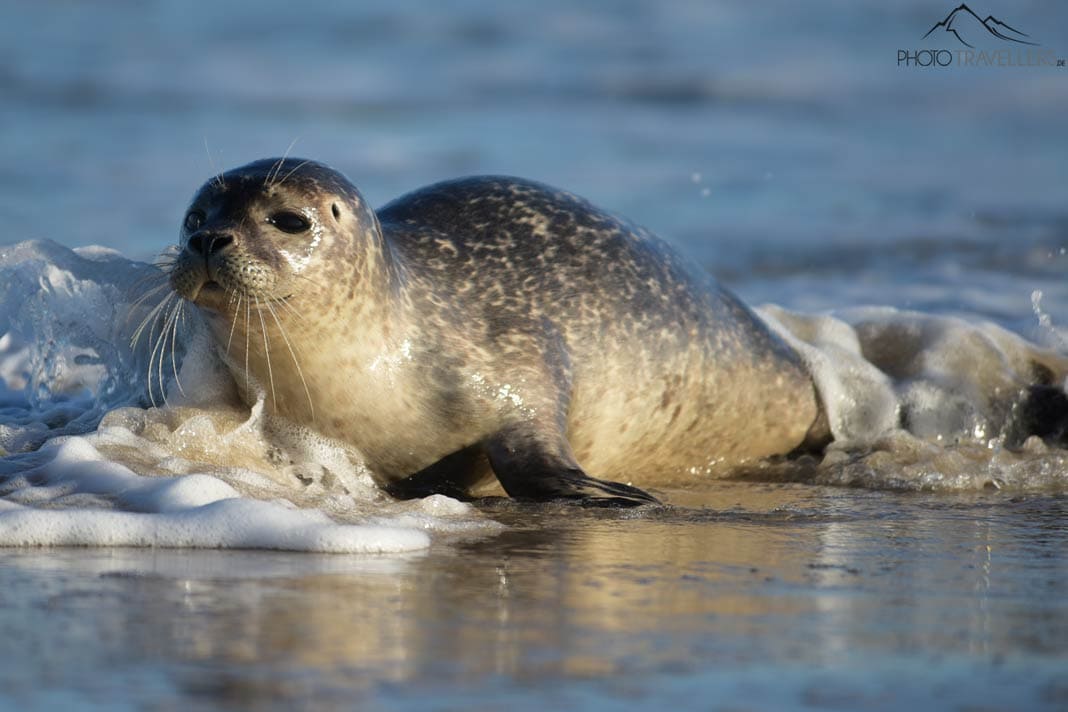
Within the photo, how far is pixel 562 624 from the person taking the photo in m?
2.71

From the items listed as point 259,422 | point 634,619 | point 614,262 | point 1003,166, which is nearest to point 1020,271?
point 1003,166

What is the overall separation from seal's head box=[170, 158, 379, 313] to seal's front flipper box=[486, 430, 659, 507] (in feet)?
2.38

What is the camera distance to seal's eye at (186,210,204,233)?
4.75 meters

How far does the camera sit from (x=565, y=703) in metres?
2.17

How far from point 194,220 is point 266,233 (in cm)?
A: 26

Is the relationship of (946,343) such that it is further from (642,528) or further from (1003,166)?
(1003,166)

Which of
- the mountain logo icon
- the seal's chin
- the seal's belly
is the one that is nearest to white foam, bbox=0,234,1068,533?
the seal's belly

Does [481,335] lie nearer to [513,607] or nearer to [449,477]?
[449,477]

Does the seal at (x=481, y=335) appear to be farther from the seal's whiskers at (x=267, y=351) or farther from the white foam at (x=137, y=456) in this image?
the white foam at (x=137, y=456)

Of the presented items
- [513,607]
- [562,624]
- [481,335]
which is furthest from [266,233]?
[562,624]

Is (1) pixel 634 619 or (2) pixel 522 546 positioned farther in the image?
(2) pixel 522 546

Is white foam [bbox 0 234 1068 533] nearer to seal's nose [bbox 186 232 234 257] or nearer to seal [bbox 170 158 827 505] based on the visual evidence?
seal [bbox 170 158 827 505]

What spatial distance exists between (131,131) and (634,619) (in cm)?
1504

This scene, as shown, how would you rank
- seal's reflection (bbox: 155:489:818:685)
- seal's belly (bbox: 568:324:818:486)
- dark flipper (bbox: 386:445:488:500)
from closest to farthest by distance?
1. seal's reflection (bbox: 155:489:818:685)
2. dark flipper (bbox: 386:445:488:500)
3. seal's belly (bbox: 568:324:818:486)
